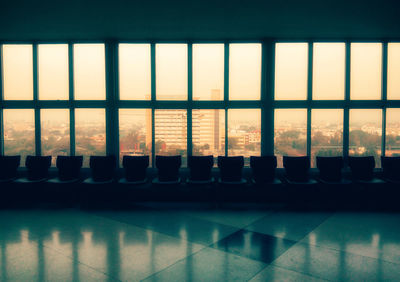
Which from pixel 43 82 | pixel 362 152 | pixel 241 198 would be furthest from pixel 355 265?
pixel 43 82

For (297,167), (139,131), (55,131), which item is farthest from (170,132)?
(297,167)

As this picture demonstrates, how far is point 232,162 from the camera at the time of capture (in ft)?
21.8

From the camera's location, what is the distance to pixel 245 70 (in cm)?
714

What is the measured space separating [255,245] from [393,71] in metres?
5.76

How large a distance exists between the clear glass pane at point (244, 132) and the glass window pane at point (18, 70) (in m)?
5.13

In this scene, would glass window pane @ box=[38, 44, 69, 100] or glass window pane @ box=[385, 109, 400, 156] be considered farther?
glass window pane @ box=[38, 44, 69, 100]

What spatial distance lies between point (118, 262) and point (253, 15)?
457 centimetres

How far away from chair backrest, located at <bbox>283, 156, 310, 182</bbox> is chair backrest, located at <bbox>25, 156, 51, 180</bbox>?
563 cm

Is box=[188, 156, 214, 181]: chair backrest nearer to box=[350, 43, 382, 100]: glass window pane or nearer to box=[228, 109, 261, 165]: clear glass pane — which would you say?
box=[228, 109, 261, 165]: clear glass pane

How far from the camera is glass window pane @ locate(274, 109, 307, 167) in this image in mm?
7090

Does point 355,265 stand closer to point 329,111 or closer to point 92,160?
point 329,111

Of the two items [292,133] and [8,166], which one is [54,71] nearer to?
[8,166]

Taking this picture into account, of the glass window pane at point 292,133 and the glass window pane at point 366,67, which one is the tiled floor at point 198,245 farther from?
the glass window pane at point 366,67

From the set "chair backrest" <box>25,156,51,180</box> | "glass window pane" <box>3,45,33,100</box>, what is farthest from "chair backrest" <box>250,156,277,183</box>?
"glass window pane" <box>3,45,33,100</box>
